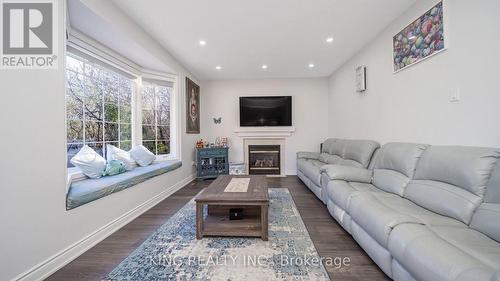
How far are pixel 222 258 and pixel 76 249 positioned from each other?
1.33 m

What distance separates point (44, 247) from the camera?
1.60 m

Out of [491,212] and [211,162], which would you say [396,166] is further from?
[211,162]

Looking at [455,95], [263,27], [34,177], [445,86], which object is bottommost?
[34,177]

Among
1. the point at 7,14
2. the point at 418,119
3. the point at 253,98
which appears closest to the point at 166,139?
the point at 253,98

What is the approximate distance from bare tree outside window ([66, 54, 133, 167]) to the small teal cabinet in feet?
5.27

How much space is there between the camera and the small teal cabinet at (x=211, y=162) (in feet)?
15.8

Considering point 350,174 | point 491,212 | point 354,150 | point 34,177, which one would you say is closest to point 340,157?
point 354,150

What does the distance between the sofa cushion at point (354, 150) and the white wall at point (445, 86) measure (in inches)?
8.0

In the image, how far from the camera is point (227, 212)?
2.53 m

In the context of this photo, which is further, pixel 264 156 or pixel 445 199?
pixel 264 156

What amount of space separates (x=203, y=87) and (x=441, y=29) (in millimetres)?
4719

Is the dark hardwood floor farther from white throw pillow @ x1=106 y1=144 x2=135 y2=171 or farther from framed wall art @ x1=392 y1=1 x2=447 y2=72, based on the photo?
framed wall art @ x1=392 y1=1 x2=447 y2=72

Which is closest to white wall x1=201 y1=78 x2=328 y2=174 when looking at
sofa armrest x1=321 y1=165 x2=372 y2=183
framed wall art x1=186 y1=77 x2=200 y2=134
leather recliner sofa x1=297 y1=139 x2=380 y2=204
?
framed wall art x1=186 y1=77 x2=200 y2=134

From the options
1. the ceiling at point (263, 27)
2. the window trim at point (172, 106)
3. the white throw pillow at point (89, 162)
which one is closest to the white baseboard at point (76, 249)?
the white throw pillow at point (89, 162)
